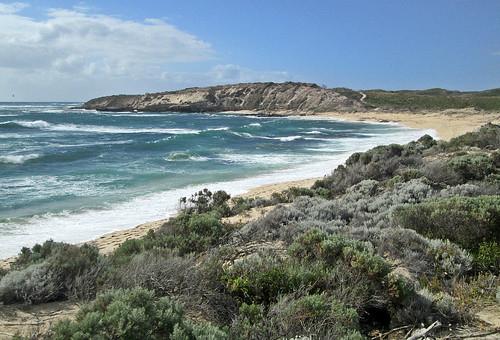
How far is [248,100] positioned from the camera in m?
99.2

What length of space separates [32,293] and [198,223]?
364 centimetres

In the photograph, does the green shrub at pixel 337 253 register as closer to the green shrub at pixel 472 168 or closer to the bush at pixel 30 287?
the bush at pixel 30 287

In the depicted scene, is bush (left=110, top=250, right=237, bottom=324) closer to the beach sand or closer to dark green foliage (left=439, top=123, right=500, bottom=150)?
dark green foliage (left=439, top=123, right=500, bottom=150)

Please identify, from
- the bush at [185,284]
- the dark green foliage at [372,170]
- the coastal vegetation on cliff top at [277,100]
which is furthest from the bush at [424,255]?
the coastal vegetation on cliff top at [277,100]

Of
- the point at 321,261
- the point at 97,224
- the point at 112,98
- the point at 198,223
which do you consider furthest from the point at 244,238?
the point at 112,98

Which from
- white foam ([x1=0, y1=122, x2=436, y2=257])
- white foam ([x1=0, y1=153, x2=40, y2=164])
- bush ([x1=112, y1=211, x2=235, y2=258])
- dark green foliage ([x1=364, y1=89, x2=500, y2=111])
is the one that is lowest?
white foam ([x1=0, y1=122, x2=436, y2=257])

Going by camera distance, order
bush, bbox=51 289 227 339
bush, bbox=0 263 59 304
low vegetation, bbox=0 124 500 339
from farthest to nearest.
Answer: bush, bbox=0 263 59 304 → low vegetation, bbox=0 124 500 339 → bush, bbox=51 289 227 339

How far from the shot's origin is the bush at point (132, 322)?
10.2 ft

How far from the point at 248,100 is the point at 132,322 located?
320ft

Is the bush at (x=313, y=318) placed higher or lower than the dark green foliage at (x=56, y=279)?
lower

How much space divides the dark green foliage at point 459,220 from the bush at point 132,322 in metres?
4.43

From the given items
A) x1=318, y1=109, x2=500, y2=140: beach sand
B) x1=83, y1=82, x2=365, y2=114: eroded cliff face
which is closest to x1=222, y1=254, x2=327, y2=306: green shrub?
x1=318, y1=109, x2=500, y2=140: beach sand

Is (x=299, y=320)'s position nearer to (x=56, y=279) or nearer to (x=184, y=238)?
(x=56, y=279)

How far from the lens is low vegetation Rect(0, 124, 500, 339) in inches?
138
